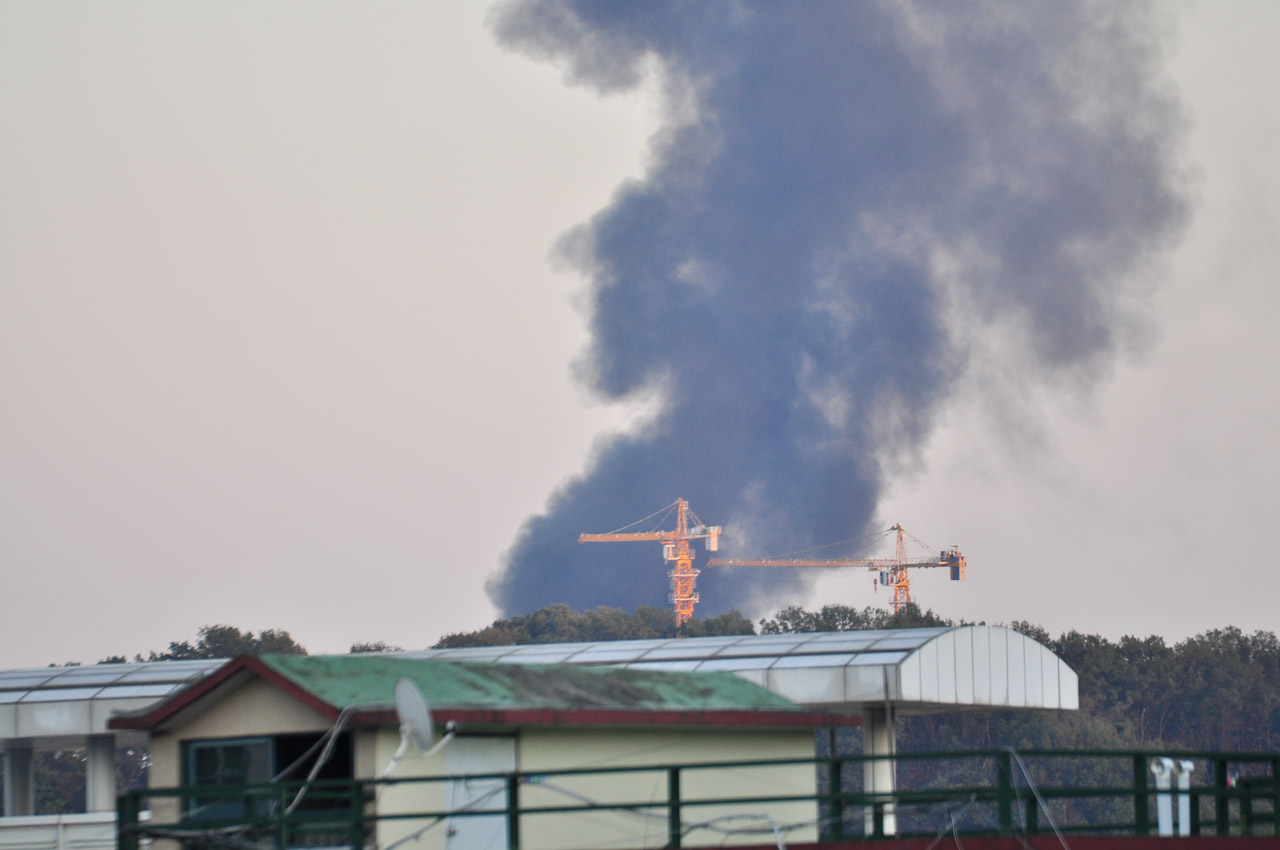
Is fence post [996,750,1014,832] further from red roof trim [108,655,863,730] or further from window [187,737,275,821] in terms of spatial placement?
window [187,737,275,821]

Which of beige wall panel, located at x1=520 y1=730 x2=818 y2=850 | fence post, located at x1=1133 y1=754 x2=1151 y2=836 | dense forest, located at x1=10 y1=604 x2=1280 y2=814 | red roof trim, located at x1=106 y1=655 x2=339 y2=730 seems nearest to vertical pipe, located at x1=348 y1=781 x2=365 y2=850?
red roof trim, located at x1=106 y1=655 x2=339 y2=730

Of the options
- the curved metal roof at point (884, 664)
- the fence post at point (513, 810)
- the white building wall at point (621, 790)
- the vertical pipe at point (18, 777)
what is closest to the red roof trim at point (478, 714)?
the white building wall at point (621, 790)

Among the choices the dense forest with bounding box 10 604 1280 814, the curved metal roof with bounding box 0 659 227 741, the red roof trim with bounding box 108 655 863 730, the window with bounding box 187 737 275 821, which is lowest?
the dense forest with bounding box 10 604 1280 814

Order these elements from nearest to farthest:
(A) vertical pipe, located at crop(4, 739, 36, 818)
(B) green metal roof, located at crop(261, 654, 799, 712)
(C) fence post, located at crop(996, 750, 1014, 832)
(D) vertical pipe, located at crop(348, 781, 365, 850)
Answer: (D) vertical pipe, located at crop(348, 781, 365, 850), (C) fence post, located at crop(996, 750, 1014, 832), (B) green metal roof, located at crop(261, 654, 799, 712), (A) vertical pipe, located at crop(4, 739, 36, 818)

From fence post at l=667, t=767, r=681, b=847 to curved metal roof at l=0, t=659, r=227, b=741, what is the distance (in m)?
21.2

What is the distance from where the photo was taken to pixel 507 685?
19.0 m

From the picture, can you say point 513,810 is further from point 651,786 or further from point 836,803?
point 836,803

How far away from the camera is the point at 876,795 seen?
55.2 ft

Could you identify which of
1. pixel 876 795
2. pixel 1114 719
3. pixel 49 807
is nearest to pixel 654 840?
pixel 876 795

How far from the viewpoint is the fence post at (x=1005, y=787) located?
16.7m

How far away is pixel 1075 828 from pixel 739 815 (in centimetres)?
403

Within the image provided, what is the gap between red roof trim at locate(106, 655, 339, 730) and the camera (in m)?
16.8

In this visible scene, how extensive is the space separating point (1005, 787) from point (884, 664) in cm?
1570

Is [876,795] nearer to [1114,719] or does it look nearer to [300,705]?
[300,705]
